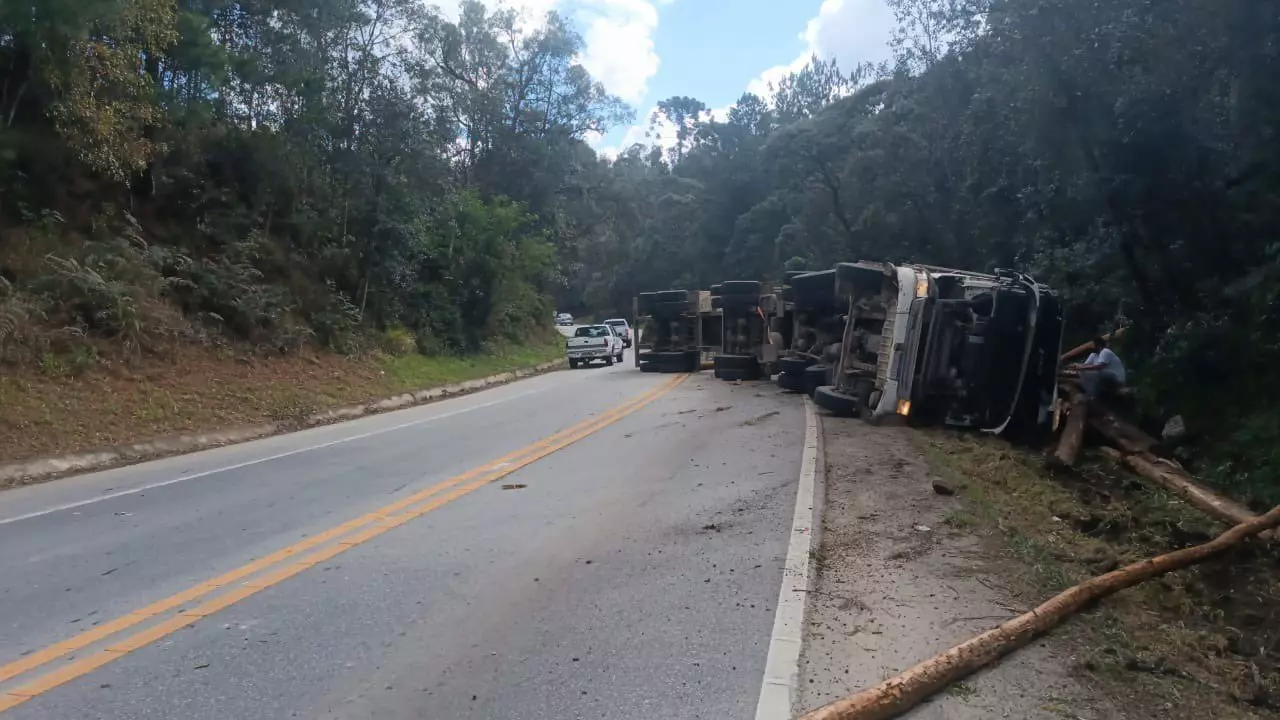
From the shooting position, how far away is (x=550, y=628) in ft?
16.8

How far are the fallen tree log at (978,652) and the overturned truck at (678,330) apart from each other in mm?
21685

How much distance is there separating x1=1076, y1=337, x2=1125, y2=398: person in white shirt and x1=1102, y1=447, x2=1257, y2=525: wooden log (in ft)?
6.39

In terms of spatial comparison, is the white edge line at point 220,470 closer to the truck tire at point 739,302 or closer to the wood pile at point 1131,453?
the truck tire at point 739,302

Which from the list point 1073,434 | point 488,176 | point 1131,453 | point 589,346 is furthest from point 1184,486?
point 488,176

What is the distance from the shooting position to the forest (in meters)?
12.8

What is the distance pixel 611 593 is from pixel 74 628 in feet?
10.3

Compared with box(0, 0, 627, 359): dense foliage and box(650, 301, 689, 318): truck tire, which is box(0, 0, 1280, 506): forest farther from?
box(650, 301, 689, 318): truck tire

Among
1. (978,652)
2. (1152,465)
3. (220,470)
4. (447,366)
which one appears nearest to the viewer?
(978,652)

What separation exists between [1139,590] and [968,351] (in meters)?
6.98

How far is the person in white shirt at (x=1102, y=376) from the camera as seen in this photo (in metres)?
13.6

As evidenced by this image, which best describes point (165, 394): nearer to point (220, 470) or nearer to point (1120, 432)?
point (220, 470)

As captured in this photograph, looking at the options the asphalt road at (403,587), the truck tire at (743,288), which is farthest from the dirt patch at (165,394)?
the truck tire at (743,288)

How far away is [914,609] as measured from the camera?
5273mm

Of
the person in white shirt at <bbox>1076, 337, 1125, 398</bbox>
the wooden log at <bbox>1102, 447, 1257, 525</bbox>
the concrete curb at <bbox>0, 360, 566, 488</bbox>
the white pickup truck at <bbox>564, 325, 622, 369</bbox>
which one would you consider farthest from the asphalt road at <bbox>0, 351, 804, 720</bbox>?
the white pickup truck at <bbox>564, 325, 622, 369</bbox>
